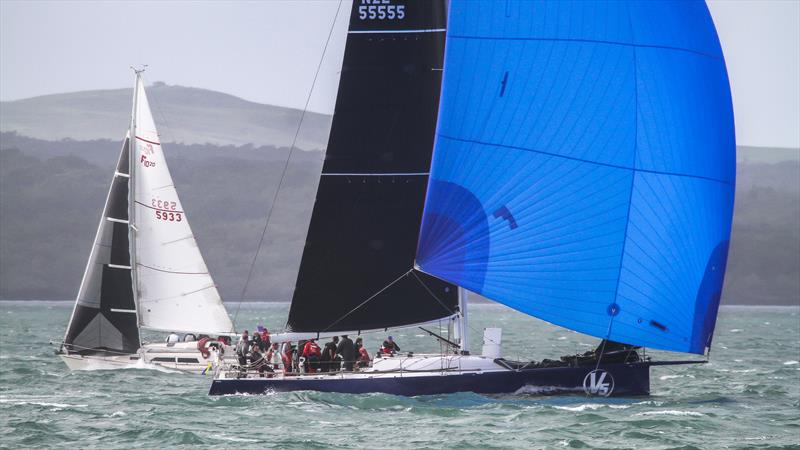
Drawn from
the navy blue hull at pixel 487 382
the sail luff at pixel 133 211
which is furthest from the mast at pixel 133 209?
the navy blue hull at pixel 487 382

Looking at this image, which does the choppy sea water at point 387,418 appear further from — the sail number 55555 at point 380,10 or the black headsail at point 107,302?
the sail number 55555 at point 380,10

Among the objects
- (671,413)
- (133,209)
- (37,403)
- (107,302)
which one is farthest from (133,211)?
(671,413)

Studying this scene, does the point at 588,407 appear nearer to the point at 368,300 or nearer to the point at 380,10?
the point at 368,300

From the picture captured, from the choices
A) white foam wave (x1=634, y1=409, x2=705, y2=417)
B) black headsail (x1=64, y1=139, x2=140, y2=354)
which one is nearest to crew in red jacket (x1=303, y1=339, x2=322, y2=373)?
white foam wave (x1=634, y1=409, x2=705, y2=417)

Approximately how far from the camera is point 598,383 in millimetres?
26438

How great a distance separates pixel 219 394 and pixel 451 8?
9.60 meters

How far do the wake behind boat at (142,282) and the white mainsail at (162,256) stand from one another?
1.2 inches

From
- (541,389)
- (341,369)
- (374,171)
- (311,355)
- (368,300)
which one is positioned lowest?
(541,389)

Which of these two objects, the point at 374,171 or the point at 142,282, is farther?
the point at 142,282

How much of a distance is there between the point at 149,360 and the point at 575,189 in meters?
17.0

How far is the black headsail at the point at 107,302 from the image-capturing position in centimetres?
3872

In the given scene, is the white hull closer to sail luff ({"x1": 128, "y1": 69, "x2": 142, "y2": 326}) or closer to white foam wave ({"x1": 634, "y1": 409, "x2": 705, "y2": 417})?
sail luff ({"x1": 128, "y1": 69, "x2": 142, "y2": 326})

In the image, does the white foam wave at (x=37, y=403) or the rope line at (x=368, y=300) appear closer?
the white foam wave at (x=37, y=403)

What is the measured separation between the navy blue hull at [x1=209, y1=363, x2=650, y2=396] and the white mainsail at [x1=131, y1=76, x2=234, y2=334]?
13503mm
